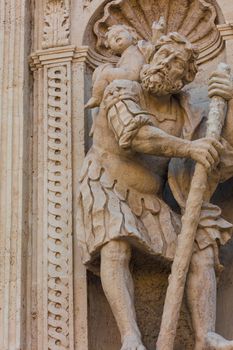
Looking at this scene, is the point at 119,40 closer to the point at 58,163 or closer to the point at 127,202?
the point at 58,163

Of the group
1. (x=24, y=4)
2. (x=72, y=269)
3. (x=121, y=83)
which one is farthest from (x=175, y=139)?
(x=24, y=4)

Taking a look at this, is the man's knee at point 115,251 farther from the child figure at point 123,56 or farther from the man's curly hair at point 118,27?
the man's curly hair at point 118,27

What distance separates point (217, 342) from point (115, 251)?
783 mm

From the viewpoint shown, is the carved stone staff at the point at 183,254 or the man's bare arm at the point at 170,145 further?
the man's bare arm at the point at 170,145

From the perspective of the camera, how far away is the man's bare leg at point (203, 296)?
6.29 metres

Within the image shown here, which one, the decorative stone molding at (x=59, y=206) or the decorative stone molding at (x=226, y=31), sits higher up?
the decorative stone molding at (x=226, y=31)

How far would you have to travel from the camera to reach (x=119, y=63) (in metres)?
7.06

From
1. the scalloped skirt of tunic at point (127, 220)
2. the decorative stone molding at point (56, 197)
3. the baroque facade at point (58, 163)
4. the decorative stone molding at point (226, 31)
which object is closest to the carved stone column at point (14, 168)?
the baroque facade at point (58, 163)

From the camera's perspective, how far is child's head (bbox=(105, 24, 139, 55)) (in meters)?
7.15

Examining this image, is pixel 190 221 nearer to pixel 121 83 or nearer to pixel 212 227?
pixel 212 227

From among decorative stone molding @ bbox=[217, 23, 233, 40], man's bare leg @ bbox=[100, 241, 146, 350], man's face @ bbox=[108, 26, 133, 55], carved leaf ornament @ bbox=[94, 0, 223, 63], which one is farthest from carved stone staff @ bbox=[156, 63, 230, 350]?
carved leaf ornament @ bbox=[94, 0, 223, 63]

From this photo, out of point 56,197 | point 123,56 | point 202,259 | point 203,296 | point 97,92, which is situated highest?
point 123,56

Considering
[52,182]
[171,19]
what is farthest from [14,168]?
[171,19]

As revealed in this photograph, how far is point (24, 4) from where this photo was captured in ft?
25.4
